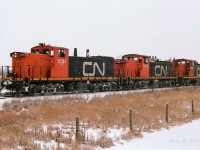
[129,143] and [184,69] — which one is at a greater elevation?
[184,69]

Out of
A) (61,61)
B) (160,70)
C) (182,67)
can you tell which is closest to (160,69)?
(160,70)

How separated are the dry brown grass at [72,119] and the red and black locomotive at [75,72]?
4376 mm

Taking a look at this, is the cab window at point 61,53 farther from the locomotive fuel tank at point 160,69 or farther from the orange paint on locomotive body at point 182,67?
the orange paint on locomotive body at point 182,67

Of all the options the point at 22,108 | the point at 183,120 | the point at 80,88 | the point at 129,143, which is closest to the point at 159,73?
the point at 80,88

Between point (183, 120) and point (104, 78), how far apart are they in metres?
14.4

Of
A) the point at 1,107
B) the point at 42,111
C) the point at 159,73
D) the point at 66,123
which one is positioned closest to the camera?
the point at 66,123

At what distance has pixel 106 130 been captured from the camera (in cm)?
1287

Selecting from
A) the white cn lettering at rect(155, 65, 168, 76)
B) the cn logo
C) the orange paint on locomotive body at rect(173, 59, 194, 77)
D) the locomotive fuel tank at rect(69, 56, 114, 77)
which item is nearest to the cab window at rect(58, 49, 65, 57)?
the locomotive fuel tank at rect(69, 56, 114, 77)

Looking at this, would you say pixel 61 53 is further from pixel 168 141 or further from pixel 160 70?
pixel 160 70

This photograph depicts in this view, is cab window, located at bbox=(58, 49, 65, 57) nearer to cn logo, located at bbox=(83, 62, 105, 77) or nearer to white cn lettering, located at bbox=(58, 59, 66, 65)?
white cn lettering, located at bbox=(58, 59, 66, 65)

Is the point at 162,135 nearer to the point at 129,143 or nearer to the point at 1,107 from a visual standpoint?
the point at 129,143

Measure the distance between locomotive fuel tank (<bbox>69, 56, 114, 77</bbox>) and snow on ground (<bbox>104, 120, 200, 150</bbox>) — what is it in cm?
Result: 1348

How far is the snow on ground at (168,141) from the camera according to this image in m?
11.0

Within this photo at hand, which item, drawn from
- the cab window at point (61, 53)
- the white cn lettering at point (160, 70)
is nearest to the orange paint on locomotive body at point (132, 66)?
the white cn lettering at point (160, 70)
